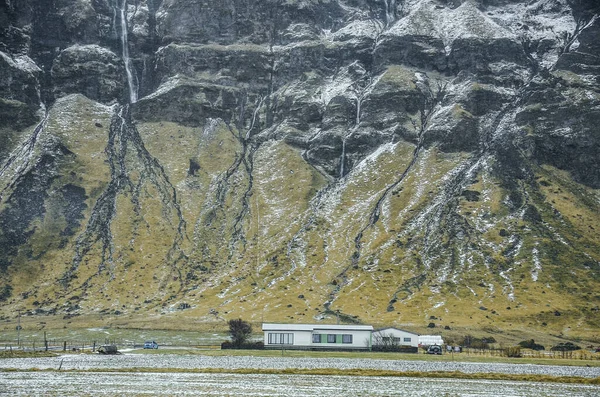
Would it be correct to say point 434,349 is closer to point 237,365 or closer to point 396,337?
point 396,337

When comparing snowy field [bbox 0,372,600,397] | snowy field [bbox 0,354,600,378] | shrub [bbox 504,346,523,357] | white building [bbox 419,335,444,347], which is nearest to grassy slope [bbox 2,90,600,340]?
white building [bbox 419,335,444,347]

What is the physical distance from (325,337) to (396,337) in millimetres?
12748

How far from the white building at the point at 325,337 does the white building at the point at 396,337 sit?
3.72m

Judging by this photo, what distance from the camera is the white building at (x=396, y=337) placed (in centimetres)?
11119

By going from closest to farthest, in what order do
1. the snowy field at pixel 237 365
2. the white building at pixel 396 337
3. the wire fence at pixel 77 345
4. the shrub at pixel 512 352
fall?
1. the snowy field at pixel 237 365
2. the wire fence at pixel 77 345
3. the shrub at pixel 512 352
4. the white building at pixel 396 337

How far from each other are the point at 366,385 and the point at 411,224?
135 metres

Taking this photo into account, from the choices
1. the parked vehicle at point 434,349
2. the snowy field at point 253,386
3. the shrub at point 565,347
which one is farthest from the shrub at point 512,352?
the snowy field at point 253,386

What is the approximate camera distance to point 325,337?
108750mm

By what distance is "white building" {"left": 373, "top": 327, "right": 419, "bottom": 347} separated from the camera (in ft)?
365

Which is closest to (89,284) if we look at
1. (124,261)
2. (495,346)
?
(124,261)

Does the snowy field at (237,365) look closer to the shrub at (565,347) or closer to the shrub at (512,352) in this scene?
the shrub at (512,352)

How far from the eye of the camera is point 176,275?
17475cm

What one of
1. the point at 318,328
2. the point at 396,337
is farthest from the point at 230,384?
the point at 396,337

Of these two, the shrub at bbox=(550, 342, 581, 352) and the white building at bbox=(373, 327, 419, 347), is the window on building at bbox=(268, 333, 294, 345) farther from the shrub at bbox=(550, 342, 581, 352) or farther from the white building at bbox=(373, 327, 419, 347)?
the shrub at bbox=(550, 342, 581, 352)
